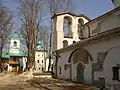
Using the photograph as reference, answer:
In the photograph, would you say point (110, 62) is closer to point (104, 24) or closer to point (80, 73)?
point (80, 73)

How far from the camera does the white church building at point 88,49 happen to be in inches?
654

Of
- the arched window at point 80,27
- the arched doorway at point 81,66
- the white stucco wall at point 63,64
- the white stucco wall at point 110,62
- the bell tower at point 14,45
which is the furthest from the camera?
the bell tower at point 14,45

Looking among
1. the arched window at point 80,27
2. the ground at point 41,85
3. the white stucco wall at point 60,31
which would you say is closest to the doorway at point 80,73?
the ground at point 41,85

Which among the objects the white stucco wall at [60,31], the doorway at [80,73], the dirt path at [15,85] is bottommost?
the dirt path at [15,85]

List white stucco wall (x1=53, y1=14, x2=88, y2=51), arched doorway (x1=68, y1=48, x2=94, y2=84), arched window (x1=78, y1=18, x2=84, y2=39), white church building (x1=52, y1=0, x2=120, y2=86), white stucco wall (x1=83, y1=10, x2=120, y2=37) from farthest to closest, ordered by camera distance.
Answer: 1. arched window (x1=78, y1=18, x2=84, y2=39)
2. white stucco wall (x1=53, y1=14, x2=88, y2=51)
3. white stucco wall (x1=83, y1=10, x2=120, y2=37)
4. arched doorway (x1=68, y1=48, x2=94, y2=84)
5. white church building (x1=52, y1=0, x2=120, y2=86)

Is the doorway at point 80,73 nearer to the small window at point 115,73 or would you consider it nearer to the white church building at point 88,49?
the white church building at point 88,49

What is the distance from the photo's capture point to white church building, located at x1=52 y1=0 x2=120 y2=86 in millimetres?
16606


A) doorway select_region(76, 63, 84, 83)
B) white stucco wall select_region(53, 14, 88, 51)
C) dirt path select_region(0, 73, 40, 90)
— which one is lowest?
dirt path select_region(0, 73, 40, 90)

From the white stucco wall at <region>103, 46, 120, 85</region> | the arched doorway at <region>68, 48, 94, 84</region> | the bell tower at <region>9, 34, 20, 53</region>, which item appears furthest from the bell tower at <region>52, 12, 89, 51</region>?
the bell tower at <region>9, 34, 20, 53</region>

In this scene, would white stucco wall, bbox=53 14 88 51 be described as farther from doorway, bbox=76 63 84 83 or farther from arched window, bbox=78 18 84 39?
doorway, bbox=76 63 84 83

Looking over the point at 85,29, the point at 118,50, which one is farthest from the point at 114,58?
the point at 85,29

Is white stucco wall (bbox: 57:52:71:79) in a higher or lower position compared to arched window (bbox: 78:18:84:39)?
lower

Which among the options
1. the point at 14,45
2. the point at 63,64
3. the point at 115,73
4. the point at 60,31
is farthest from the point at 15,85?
the point at 14,45

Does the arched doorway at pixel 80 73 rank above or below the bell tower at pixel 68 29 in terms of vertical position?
below
